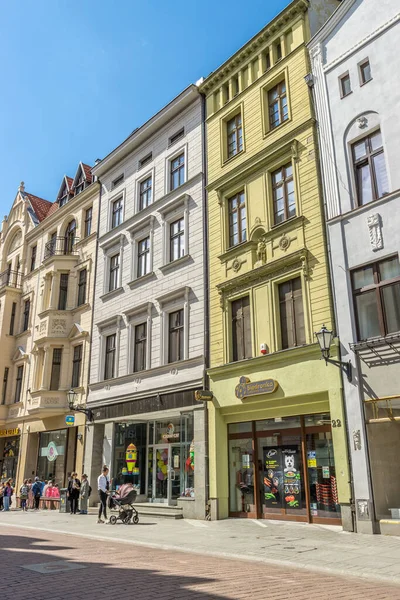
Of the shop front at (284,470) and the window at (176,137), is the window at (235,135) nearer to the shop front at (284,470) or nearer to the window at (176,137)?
the window at (176,137)

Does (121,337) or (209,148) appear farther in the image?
(121,337)

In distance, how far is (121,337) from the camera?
23844 millimetres

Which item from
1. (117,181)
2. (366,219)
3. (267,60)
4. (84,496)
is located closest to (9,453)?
(84,496)

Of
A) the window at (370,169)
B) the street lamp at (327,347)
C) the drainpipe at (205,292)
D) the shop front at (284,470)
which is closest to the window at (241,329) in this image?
the drainpipe at (205,292)

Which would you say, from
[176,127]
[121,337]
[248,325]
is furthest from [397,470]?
[176,127]

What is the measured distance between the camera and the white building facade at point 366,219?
13.2 m

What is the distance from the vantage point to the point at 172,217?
903 inches

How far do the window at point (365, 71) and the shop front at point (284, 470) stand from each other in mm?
10654

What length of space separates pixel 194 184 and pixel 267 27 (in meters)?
6.75

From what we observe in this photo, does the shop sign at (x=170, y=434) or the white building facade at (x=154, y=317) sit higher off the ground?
the white building facade at (x=154, y=317)

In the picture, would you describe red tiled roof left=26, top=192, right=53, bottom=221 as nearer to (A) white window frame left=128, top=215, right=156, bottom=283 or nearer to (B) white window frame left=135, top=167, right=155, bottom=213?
(B) white window frame left=135, top=167, right=155, bottom=213

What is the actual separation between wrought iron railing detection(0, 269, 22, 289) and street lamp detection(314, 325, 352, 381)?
84.1 feet

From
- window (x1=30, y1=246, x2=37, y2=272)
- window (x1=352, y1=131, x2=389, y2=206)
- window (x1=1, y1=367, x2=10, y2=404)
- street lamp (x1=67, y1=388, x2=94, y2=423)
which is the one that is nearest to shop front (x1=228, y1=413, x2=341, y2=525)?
window (x1=352, y1=131, x2=389, y2=206)

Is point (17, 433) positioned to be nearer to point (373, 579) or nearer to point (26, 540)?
point (26, 540)
